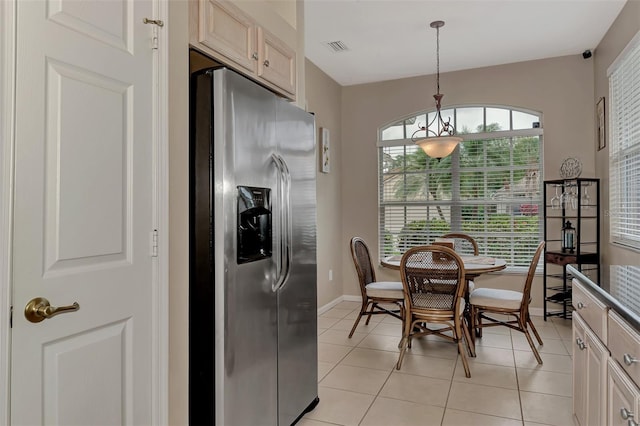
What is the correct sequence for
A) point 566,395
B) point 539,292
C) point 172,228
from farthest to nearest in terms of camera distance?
point 539,292
point 566,395
point 172,228

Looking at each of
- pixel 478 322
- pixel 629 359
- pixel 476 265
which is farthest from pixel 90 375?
pixel 478 322

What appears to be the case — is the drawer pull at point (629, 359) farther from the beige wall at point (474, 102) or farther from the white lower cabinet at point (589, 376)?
the beige wall at point (474, 102)

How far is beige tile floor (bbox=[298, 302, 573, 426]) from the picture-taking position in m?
2.41

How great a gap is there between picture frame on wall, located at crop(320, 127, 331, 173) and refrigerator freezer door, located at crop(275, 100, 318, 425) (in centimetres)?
242

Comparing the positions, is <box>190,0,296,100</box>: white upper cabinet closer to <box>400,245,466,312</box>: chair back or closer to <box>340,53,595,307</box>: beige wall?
<box>400,245,466,312</box>: chair back

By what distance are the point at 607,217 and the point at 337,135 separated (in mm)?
3098

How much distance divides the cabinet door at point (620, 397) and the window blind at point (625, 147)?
7.68 feet

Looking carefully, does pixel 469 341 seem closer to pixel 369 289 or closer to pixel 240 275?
pixel 369 289

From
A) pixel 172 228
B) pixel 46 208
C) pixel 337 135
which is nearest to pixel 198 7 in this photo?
pixel 172 228

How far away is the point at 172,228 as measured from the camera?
164 cm

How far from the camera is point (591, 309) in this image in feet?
5.74

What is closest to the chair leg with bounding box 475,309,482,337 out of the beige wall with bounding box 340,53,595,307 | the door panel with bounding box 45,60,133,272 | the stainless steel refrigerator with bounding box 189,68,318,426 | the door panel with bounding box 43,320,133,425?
the beige wall with bounding box 340,53,595,307

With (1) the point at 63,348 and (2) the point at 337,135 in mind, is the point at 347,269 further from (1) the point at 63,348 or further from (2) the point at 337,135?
(1) the point at 63,348

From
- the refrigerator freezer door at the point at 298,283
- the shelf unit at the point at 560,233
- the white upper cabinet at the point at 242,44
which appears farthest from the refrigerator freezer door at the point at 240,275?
the shelf unit at the point at 560,233
